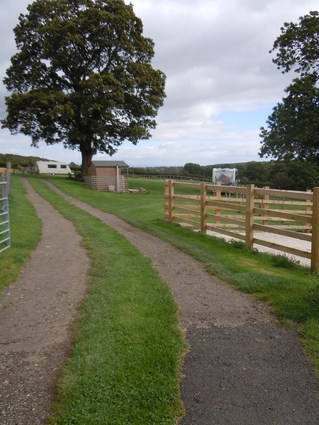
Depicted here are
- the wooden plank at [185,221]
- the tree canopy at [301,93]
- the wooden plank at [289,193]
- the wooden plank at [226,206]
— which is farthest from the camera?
the tree canopy at [301,93]

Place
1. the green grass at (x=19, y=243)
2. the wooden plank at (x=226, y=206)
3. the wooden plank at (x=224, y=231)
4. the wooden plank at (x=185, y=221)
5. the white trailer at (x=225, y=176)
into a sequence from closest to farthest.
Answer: the green grass at (x=19, y=243)
the wooden plank at (x=226, y=206)
the wooden plank at (x=224, y=231)
the wooden plank at (x=185, y=221)
the white trailer at (x=225, y=176)

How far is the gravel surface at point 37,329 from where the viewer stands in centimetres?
262

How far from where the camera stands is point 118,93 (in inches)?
1204

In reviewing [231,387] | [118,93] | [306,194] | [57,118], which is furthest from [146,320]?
[57,118]

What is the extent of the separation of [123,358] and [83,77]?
34.4m

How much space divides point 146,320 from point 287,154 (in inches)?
1212

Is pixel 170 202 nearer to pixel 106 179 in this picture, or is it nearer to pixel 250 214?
pixel 250 214

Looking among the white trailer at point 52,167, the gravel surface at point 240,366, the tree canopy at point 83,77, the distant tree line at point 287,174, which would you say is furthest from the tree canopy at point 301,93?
the white trailer at point 52,167

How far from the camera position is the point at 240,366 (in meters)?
3.18

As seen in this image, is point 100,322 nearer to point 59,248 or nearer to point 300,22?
point 59,248

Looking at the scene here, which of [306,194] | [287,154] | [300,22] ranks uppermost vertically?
[300,22]

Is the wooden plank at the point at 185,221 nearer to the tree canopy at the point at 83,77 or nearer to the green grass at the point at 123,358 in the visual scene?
the green grass at the point at 123,358

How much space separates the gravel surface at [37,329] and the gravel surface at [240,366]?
109 centimetres

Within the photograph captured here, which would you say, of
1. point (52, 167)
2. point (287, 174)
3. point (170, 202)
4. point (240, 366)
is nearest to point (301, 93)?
point (287, 174)
